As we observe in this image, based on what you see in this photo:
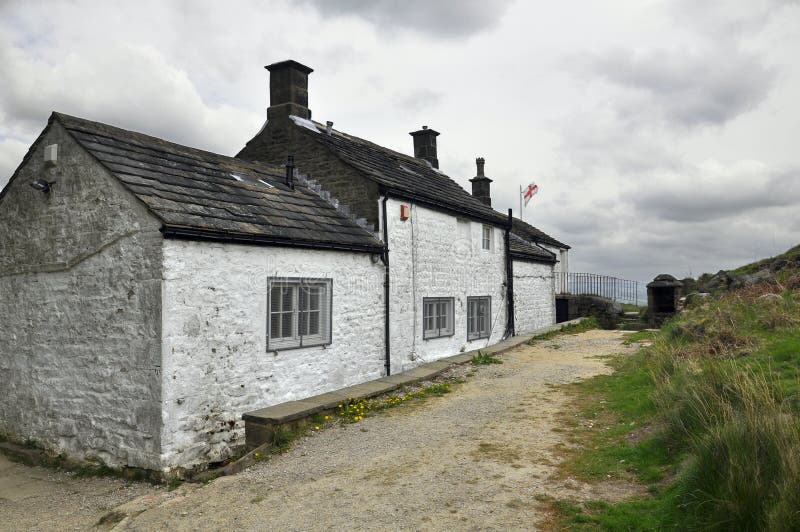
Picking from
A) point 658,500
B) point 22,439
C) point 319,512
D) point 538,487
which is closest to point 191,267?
point 319,512

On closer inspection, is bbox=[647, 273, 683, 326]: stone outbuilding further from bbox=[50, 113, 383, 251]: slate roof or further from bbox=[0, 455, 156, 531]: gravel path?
bbox=[0, 455, 156, 531]: gravel path

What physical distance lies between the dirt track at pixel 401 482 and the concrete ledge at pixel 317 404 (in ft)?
1.44

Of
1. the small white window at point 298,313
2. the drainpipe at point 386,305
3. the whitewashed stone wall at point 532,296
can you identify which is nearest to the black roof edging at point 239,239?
the small white window at point 298,313

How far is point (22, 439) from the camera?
950 centimetres

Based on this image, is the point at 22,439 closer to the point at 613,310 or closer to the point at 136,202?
the point at 136,202

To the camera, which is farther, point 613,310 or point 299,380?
point 613,310

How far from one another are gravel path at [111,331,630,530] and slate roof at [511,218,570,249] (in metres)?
17.8

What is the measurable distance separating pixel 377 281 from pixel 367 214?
163 centimetres

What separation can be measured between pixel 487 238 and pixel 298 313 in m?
9.05

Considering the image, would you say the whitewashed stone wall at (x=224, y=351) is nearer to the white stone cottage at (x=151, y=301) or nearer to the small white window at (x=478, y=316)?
the white stone cottage at (x=151, y=301)

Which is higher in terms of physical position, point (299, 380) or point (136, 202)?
point (136, 202)

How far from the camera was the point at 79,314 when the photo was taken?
8.72m

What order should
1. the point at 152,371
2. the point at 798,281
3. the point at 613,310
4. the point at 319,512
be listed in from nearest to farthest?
1. the point at 319,512
2. the point at 152,371
3. the point at 798,281
4. the point at 613,310

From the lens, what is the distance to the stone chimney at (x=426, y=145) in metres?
21.1
